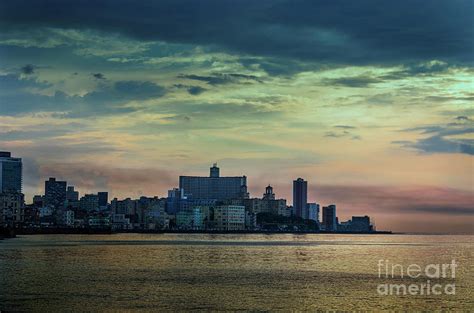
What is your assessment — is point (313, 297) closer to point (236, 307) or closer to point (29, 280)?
point (236, 307)

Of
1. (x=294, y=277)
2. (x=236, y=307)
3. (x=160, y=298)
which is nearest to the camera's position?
(x=236, y=307)

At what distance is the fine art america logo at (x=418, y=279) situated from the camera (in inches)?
2902

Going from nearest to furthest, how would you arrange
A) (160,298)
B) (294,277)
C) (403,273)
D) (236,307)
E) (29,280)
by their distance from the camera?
(236,307)
(160,298)
(29,280)
(294,277)
(403,273)

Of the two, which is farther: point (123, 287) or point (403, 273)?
point (403, 273)

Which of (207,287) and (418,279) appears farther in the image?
(418,279)

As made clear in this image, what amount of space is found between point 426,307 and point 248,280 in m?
26.6

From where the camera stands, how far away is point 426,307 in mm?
62781

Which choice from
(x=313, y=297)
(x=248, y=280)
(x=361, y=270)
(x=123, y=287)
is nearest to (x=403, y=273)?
(x=361, y=270)

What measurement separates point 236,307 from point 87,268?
4345cm

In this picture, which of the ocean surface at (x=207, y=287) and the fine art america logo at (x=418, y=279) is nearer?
the ocean surface at (x=207, y=287)

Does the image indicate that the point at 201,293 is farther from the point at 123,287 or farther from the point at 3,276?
the point at 3,276

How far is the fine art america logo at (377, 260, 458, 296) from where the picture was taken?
73.7 m

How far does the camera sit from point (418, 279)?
8844cm

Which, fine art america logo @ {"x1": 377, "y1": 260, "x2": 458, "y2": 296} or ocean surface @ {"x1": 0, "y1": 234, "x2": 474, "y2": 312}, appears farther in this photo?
fine art america logo @ {"x1": 377, "y1": 260, "x2": 458, "y2": 296}
